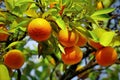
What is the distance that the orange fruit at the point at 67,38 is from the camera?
60.8 inches

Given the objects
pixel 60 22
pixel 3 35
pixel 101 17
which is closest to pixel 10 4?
pixel 3 35

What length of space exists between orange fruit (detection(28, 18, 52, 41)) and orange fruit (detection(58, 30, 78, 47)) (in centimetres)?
6

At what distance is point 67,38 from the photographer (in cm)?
154

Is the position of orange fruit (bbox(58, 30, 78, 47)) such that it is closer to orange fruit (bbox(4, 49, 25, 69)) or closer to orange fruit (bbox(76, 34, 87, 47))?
orange fruit (bbox(76, 34, 87, 47))

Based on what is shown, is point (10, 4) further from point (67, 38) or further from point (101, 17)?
point (101, 17)

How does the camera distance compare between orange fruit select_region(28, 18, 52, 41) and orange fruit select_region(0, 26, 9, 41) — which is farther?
orange fruit select_region(0, 26, 9, 41)

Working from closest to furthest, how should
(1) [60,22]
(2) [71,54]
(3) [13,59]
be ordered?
(1) [60,22] < (2) [71,54] < (3) [13,59]

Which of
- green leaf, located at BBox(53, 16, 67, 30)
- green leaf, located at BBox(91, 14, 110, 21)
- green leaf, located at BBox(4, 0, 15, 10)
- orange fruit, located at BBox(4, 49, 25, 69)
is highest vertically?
green leaf, located at BBox(4, 0, 15, 10)

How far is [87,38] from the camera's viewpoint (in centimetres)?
160

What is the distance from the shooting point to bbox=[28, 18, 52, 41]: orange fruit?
1.51m

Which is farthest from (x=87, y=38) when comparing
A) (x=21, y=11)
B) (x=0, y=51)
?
(x=0, y=51)

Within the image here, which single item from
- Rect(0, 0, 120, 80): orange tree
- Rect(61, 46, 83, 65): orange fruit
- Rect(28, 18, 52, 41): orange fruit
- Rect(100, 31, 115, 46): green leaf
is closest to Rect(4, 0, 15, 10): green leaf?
Rect(0, 0, 120, 80): orange tree

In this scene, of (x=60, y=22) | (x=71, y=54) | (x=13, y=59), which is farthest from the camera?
(x=13, y=59)

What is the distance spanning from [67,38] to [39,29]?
126 mm
